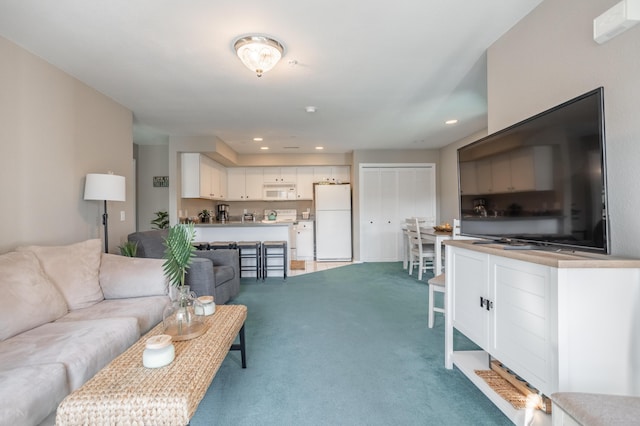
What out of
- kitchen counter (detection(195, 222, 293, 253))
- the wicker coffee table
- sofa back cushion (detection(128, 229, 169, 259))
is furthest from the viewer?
kitchen counter (detection(195, 222, 293, 253))

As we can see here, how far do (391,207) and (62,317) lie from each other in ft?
18.3

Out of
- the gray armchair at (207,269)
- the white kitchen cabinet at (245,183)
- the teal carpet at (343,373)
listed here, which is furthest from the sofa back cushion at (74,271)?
the white kitchen cabinet at (245,183)

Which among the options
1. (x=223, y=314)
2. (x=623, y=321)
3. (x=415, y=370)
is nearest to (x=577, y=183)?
(x=623, y=321)

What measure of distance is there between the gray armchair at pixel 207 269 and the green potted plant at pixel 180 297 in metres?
0.93

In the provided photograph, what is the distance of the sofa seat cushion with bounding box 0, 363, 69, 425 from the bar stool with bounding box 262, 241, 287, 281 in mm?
3465

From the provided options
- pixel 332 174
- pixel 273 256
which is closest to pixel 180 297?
pixel 273 256

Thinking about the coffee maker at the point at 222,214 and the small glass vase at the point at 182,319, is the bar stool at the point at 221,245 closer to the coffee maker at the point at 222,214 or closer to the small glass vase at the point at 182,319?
the coffee maker at the point at 222,214

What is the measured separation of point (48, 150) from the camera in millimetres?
2547

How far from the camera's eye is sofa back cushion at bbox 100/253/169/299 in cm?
236

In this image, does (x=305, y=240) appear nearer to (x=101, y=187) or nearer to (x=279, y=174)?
(x=279, y=174)

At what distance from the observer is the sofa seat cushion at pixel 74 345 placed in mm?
1393

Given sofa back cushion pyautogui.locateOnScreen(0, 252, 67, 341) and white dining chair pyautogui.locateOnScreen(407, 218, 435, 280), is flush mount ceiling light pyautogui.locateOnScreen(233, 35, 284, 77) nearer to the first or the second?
sofa back cushion pyautogui.locateOnScreen(0, 252, 67, 341)

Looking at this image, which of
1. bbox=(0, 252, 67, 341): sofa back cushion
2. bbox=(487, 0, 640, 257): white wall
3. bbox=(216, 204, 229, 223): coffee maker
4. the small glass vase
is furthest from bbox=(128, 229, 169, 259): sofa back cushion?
bbox=(487, 0, 640, 257): white wall

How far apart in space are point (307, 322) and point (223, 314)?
1.25m
